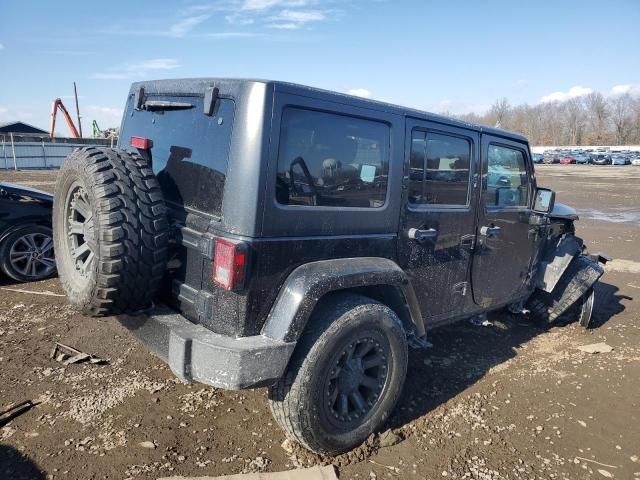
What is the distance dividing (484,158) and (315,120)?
1664mm

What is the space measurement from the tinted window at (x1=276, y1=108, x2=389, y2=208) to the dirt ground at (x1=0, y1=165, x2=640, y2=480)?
4.93 ft

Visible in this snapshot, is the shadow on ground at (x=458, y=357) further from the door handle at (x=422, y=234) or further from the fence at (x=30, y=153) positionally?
the fence at (x=30, y=153)

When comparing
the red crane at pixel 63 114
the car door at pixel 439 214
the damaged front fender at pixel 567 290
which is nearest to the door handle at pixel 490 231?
the car door at pixel 439 214

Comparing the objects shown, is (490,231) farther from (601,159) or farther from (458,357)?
(601,159)

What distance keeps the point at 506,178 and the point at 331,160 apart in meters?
1.98

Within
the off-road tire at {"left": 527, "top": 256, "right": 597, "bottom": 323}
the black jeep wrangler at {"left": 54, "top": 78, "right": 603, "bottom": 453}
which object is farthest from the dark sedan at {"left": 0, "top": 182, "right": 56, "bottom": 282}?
the off-road tire at {"left": 527, "top": 256, "right": 597, "bottom": 323}

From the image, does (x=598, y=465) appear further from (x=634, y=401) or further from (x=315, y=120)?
(x=315, y=120)

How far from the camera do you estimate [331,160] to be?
2.68m

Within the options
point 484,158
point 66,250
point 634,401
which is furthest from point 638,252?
point 66,250

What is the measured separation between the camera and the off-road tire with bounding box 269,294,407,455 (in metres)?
2.55

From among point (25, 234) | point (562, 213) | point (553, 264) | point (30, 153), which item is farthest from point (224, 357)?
point (30, 153)

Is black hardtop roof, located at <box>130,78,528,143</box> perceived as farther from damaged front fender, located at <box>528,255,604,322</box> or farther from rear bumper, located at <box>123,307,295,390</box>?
damaged front fender, located at <box>528,255,604,322</box>

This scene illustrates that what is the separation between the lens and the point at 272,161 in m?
2.40

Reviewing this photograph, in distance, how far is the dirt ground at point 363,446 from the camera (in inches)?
106
